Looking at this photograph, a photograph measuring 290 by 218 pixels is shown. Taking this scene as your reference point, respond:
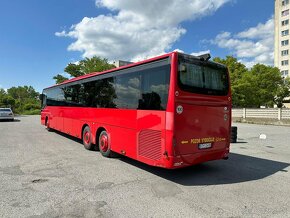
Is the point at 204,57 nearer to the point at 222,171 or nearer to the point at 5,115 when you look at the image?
the point at 222,171

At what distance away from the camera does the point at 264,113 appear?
30.2m

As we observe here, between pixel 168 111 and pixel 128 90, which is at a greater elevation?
pixel 128 90

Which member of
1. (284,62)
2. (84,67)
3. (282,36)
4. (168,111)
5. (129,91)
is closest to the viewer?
(168,111)

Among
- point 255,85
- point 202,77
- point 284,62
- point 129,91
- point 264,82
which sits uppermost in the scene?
point 284,62

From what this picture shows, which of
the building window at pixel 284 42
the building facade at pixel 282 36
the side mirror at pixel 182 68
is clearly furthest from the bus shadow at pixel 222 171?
the building window at pixel 284 42

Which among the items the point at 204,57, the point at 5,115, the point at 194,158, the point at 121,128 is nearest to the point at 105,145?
the point at 121,128

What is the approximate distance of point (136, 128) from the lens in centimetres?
711

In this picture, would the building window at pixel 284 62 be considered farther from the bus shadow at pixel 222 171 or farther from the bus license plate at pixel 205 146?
the bus license plate at pixel 205 146

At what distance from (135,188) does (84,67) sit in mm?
54364

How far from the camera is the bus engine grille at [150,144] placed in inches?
247

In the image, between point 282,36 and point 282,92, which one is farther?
point 282,36

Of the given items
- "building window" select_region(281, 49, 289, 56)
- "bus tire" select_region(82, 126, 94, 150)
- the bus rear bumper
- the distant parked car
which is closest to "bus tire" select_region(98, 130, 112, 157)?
"bus tire" select_region(82, 126, 94, 150)

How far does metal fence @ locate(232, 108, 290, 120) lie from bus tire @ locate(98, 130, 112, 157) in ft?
81.2

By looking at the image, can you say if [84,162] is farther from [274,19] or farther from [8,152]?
[274,19]
